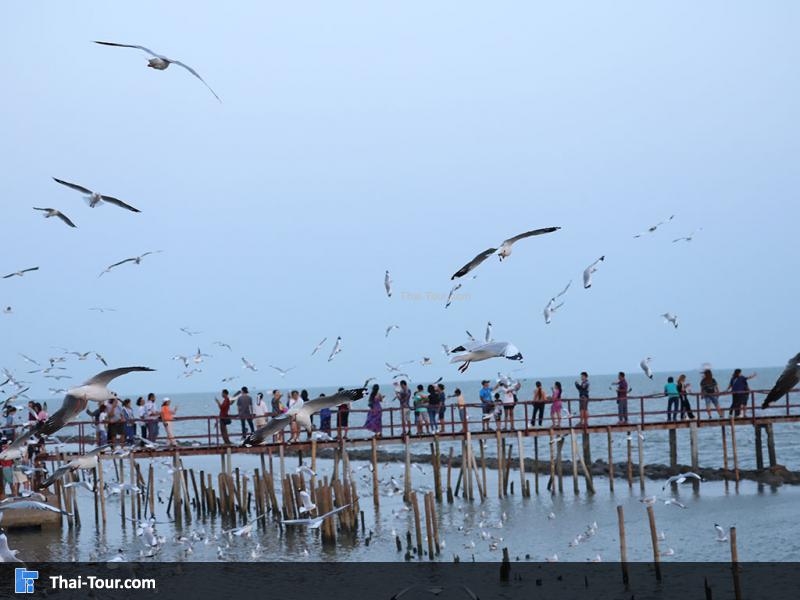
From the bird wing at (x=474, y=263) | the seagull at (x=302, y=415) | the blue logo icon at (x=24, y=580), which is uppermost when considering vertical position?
the bird wing at (x=474, y=263)

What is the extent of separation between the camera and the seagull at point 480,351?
13.9m

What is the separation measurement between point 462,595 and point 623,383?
1405 cm

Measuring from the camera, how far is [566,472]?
4341 cm

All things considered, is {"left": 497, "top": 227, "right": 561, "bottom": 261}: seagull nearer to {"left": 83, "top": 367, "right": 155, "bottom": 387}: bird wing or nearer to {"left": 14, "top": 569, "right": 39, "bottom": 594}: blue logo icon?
{"left": 83, "top": 367, "right": 155, "bottom": 387}: bird wing

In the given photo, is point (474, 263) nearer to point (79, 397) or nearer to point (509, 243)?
point (509, 243)

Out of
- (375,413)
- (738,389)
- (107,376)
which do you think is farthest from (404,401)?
(107,376)

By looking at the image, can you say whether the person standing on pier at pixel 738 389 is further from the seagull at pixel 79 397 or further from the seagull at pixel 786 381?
the seagull at pixel 79 397

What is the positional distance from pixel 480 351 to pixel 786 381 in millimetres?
3740

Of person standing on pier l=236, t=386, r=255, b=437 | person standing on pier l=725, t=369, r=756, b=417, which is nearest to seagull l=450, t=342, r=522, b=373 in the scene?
person standing on pier l=236, t=386, r=255, b=437

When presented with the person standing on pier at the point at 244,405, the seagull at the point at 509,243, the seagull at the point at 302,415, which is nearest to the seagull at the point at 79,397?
the seagull at the point at 302,415

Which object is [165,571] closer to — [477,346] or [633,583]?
[633,583]

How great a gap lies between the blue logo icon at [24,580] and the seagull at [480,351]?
12293 mm

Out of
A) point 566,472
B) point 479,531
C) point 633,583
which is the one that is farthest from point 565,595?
point 566,472

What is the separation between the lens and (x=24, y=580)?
77.0ft
